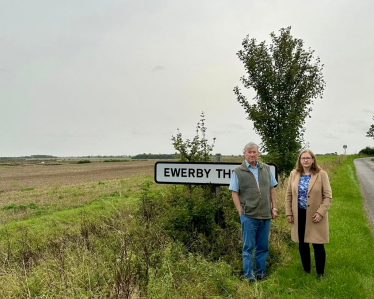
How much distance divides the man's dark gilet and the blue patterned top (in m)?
0.48

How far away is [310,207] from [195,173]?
2275mm

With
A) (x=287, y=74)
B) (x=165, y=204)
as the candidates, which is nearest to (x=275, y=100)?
(x=287, y=74)

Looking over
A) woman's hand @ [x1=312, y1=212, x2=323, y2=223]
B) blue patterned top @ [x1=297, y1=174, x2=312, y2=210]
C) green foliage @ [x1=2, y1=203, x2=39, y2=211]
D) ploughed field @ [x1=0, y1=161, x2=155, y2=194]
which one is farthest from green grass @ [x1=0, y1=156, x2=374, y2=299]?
ploughed field @ [x1=0, y1=161, x2=155, y2=194]

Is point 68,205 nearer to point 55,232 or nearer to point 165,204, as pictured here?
point 55,232

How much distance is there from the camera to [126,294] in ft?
11.4

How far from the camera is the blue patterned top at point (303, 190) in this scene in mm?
4525

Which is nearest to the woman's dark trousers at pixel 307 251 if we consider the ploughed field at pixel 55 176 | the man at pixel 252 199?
the man at pixel 252 199

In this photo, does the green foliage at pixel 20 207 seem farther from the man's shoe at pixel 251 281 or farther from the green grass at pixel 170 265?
the man's shoe at pixel 251 281

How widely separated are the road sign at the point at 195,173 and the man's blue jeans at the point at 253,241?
4.33ft

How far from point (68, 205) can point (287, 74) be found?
34.2 ft

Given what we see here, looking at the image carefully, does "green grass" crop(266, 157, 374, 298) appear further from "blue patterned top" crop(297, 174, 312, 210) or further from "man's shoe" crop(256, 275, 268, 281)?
"blue patterned top" crop(297, 174, 312, 210)

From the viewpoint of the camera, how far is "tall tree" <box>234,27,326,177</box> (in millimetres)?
11914

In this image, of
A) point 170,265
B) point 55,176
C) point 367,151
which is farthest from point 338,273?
point 367,151

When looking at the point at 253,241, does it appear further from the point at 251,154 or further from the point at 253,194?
the point at 251,154
